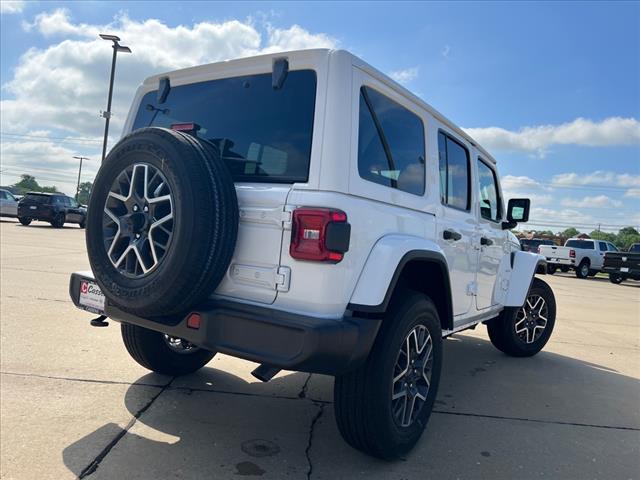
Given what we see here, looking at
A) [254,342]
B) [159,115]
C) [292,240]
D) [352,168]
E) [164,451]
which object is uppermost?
[159,115]

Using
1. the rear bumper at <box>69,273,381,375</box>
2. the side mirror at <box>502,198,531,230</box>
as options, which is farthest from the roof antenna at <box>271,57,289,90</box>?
the side mirror at <box>502,198,531,230</box>

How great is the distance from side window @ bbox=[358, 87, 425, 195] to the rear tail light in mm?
371

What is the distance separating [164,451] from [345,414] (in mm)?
1037

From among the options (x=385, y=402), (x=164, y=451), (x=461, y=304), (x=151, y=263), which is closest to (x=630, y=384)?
(x=461, y=304)

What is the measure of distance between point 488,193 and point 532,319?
1744mm

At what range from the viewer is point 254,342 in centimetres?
229

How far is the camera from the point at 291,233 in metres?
2.34

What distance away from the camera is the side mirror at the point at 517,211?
4715mm

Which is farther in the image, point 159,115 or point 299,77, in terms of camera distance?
point 159,115

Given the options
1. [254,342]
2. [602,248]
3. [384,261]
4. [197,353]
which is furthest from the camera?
[602,248]

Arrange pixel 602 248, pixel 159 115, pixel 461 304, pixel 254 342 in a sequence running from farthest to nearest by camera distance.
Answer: pixel 602 248 < pixel 461 304 < pixel 159 115 < pixel 254 342

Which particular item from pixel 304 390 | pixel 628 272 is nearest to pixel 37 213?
pixel 304 390

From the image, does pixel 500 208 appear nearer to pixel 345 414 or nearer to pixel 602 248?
pixel 345 414

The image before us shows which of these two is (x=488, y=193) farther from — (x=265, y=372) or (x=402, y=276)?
(x=265, y=372)
